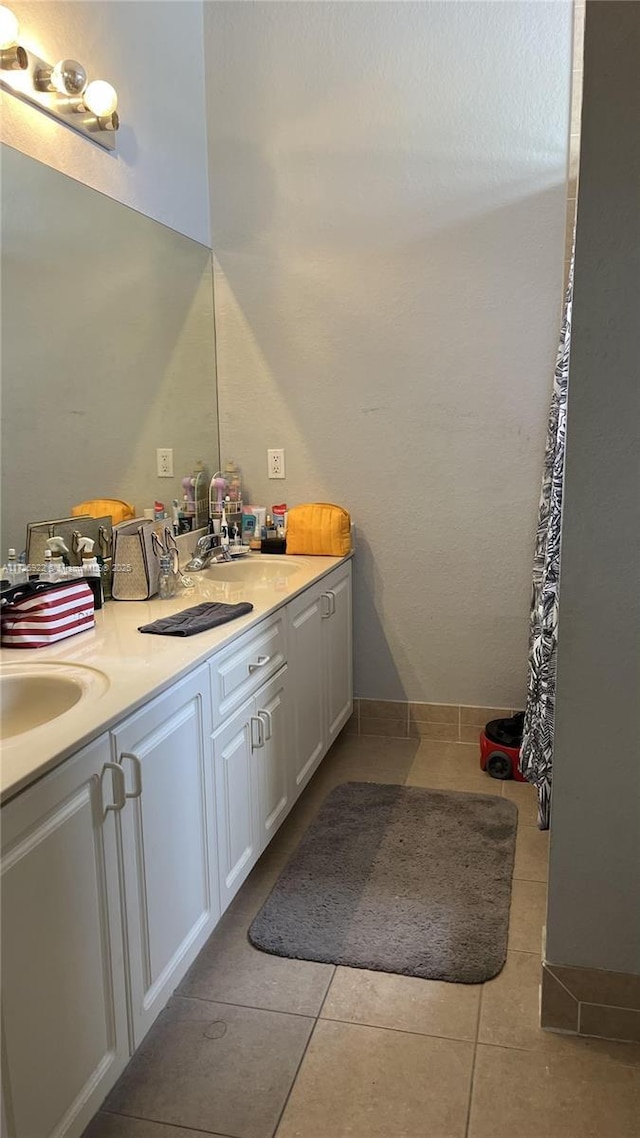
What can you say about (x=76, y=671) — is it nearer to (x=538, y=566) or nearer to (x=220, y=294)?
(x=538, y=566)

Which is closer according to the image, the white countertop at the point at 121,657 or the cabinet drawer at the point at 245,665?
the white countertop at the point at 121,657

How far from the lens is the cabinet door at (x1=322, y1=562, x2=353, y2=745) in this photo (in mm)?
2963

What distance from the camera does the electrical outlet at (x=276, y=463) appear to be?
3309mm

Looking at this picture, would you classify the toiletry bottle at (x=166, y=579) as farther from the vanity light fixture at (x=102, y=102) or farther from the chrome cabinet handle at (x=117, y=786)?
the vanity light fixture at (x=102, y=102)

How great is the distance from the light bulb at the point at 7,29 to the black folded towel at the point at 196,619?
1370 mm

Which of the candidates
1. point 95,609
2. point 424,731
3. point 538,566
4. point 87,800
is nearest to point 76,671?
point 87,800

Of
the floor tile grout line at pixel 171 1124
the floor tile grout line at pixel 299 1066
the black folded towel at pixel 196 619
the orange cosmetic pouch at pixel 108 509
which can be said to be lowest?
the floor tile grout line at pixel 171 1124

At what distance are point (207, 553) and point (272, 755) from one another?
0.87m

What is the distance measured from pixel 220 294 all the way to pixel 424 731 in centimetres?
191

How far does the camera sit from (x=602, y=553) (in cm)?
163

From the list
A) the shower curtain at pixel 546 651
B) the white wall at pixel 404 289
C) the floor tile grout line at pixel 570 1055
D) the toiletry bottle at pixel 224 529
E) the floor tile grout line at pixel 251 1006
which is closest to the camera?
the floor tile grout line at pixel 570 1055

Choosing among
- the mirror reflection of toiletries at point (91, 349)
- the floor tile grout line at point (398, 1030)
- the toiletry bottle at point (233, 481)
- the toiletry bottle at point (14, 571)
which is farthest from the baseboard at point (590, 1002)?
the toiletry bottle at point (233, 481)

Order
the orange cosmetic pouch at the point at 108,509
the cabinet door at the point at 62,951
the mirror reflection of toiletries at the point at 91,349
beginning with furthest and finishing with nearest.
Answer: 1. the orange cosmetic pouch at the point at 108,509
2. the mirror reflection of toiletries at the point at 91,349
3. the cabinet door at the point at 62,951

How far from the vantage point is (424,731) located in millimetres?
3352
